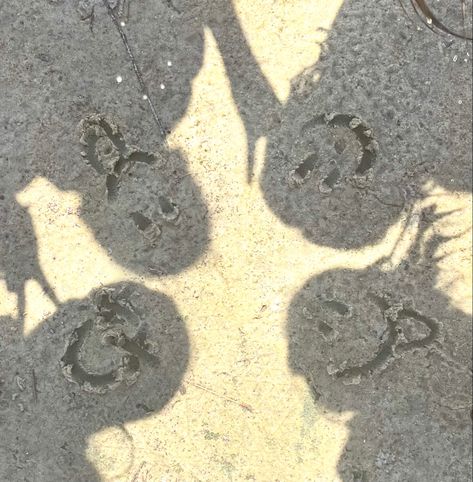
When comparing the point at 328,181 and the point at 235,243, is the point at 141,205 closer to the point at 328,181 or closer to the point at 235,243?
the point at 235,243

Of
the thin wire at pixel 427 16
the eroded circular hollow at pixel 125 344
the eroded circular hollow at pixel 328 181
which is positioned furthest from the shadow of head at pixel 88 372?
the thin wire at pixel 427 16

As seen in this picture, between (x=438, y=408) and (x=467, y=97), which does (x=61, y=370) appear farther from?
(x=467, y=97)

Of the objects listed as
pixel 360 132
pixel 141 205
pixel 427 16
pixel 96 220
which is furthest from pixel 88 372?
pixel 427 16

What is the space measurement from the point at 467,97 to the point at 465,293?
933 millimetres

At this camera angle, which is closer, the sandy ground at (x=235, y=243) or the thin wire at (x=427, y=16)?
the sandy ground at (x=235, y=243)

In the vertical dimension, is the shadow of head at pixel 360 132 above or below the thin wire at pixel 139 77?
below

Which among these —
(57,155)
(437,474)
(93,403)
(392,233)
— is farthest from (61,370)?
(437,474)

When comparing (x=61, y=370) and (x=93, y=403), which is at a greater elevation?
(x=61, y=370)

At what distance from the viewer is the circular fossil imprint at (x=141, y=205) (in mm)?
2148

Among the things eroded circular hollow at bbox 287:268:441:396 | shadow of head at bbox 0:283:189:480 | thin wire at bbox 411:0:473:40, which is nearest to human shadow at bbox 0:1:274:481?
shadow of head at bbox 0:283:189:480

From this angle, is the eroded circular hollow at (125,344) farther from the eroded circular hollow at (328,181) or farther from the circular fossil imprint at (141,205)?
the eroded circular hollow at (328,181)

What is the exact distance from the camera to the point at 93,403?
2127 millimetres

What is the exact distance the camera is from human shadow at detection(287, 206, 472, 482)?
7.25 feet

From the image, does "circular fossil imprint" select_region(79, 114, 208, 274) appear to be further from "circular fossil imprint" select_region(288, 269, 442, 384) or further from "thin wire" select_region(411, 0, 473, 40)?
"thin wire" select_region(411, 0, 473, 40)
